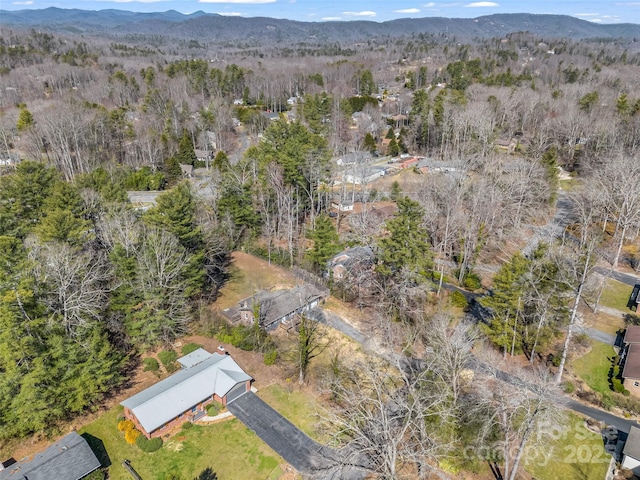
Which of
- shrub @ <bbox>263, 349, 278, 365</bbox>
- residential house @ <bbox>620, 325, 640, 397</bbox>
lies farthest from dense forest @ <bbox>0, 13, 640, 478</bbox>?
shrub @ <bbox>263, 349, 278, 365</bbox>

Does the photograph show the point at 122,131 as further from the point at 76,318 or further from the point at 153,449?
the point at 153,449

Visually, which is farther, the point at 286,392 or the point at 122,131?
the point at 122,131

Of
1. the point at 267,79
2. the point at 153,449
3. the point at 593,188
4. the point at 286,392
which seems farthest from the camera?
the point at 267,79

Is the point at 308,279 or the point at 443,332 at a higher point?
the point at 443,332

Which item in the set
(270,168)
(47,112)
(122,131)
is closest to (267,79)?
(122,131)

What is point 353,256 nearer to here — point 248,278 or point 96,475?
point 248,278

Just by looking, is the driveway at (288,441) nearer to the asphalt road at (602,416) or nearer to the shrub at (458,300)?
the asphalt road at (602,416)
